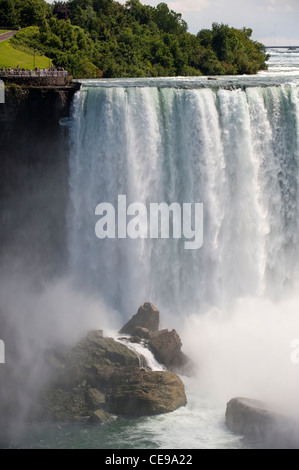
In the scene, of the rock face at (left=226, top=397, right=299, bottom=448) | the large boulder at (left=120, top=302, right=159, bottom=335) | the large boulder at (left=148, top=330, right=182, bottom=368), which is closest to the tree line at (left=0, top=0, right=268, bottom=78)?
the large boulder at (left=120, top=302, right=159, bottom=335)

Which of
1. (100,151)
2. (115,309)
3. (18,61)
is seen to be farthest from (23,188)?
(18,61)

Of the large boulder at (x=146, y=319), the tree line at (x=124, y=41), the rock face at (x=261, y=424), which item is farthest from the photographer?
the tree line at (x=124, y=41)

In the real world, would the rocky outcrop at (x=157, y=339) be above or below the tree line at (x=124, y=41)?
below

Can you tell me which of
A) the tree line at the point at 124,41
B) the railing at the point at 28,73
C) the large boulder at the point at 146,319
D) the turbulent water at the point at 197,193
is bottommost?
the large boulder at the point at 146,319

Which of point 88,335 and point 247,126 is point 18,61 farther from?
point 88,335

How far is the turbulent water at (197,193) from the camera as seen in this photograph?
28.6 metres

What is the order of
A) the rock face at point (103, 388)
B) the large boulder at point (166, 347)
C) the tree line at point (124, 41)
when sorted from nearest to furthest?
1. the rock face at point (103, 388)
2. the large boulder at point (166, 347)
3. the tree line at point (124, 41)

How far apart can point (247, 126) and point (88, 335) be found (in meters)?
10.3

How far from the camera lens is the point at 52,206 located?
1185 inches

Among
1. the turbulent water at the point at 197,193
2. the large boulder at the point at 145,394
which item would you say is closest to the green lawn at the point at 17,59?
the turbulent water at the point at 197,193

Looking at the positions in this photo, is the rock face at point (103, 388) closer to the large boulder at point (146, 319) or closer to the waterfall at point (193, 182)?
the large boulder at point (146, 319)

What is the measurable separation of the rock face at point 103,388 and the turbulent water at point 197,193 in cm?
457

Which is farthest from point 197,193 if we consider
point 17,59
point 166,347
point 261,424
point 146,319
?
point 17,59

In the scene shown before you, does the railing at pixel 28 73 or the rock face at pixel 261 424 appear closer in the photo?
the rock face at pixel 261 424
